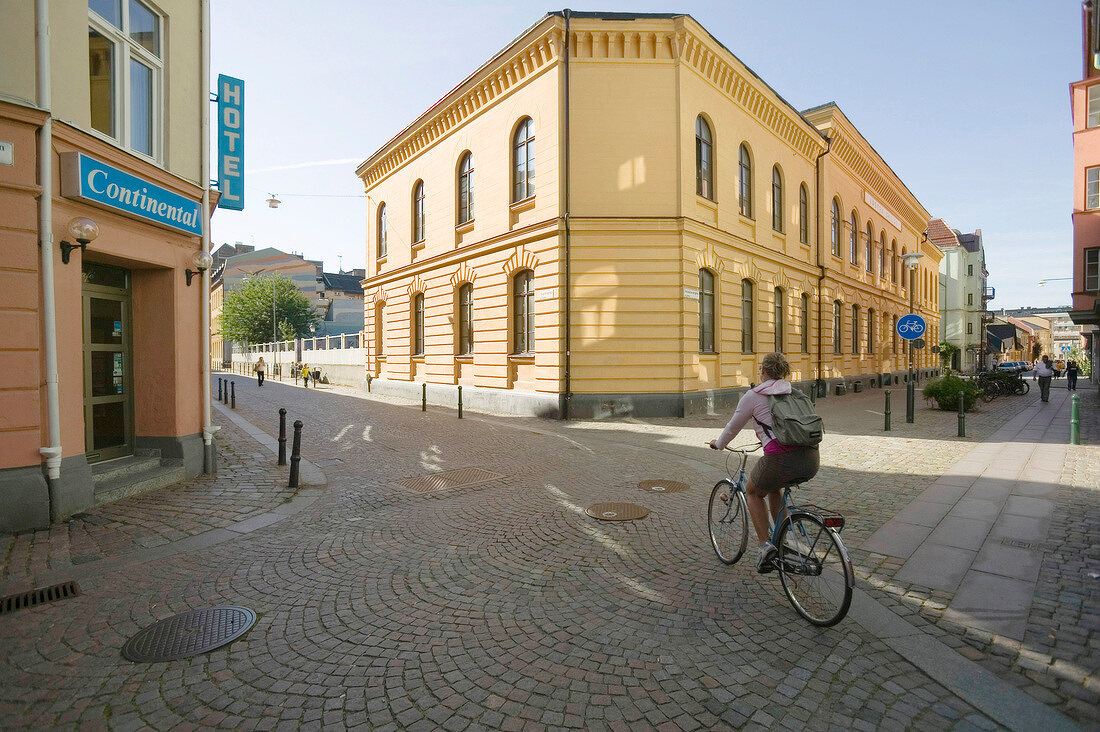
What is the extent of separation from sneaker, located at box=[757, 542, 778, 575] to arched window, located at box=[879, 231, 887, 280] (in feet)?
111

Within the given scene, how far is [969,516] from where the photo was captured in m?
6.15

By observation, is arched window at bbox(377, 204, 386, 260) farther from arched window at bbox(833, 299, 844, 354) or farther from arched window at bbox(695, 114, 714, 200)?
arched window at bbox(833, 299, 844, 354)

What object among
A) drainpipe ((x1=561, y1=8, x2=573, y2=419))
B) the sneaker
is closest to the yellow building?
drainpipe ((x1=561, y1=8, x2=573, y2=419))

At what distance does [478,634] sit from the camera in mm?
3670

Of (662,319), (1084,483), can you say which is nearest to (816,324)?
(662,319)

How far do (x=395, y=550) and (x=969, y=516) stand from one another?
6.36 m

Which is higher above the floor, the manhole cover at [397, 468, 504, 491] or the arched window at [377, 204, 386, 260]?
the arched window at [377, 204, 386, 260]

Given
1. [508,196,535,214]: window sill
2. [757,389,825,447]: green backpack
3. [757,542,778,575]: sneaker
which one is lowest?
[757,542,778,575]: sneaker

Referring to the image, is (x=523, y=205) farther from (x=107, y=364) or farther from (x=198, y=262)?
(x=107, y=364)

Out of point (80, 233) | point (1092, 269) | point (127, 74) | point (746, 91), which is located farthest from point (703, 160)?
point (1092, 269)

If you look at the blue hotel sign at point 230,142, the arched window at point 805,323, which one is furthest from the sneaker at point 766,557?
the arched window at point 805,323

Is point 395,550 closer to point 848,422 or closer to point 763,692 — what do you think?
point 763,692

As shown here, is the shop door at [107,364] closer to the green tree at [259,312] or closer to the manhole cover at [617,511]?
the manhole cover at [617,511]

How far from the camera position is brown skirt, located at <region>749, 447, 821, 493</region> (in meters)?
3.91
